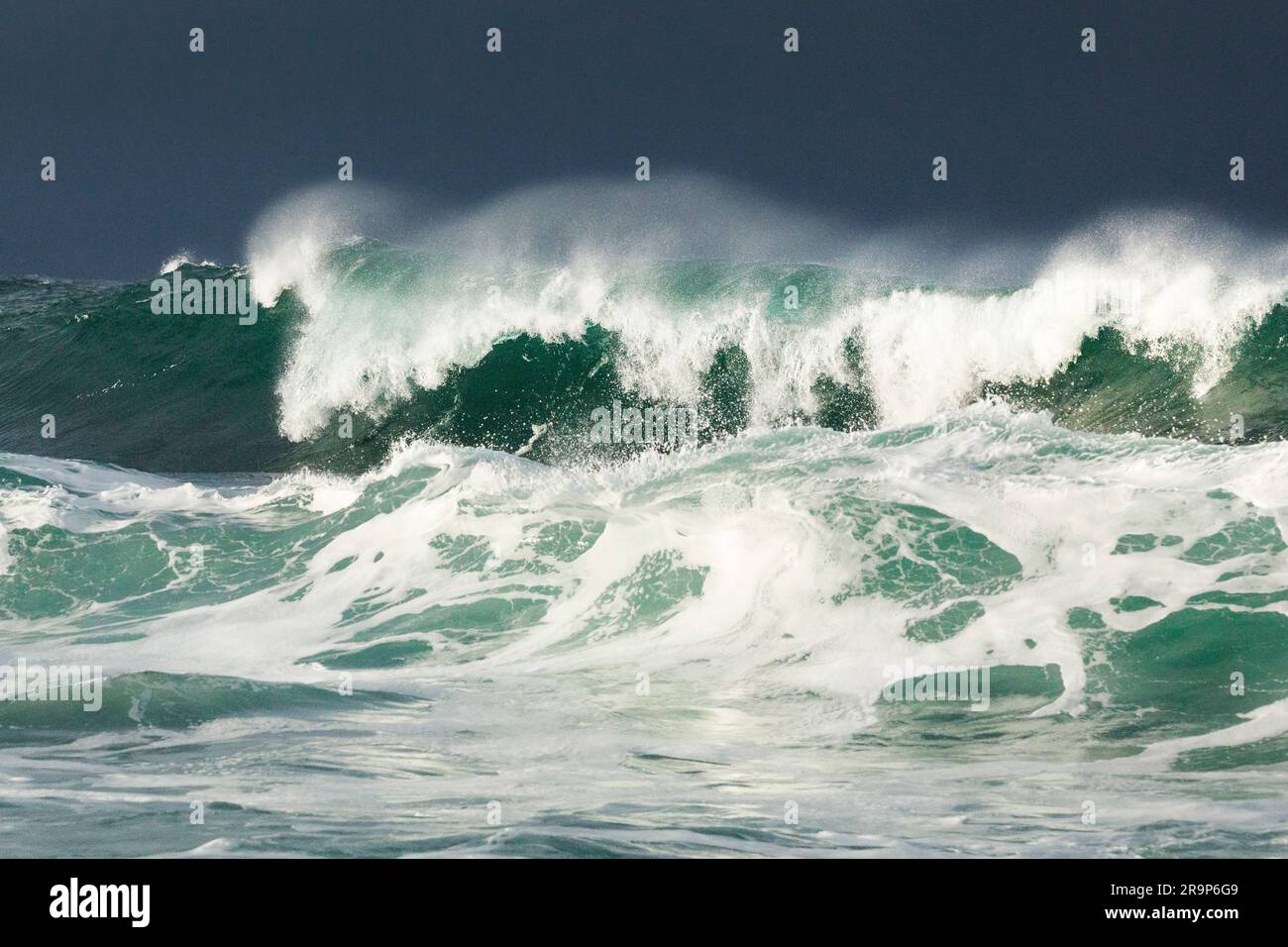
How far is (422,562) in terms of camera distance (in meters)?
9.98

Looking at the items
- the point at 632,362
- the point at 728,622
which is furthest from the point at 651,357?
the point at 728,622

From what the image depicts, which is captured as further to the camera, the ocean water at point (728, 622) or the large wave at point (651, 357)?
the large wave at point (651, 357)

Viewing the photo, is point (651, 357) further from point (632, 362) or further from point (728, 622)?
point (728, 622)

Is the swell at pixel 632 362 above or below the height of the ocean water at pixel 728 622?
above

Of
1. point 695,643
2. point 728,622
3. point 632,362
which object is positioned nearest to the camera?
point 695,643

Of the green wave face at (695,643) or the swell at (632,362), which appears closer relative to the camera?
the green wave face at (695,643)

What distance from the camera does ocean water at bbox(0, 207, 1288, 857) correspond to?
482 centimetres

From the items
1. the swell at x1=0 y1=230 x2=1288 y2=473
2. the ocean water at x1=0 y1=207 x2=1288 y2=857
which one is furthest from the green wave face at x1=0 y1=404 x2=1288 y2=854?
the swell at x1=0 y1=230 x2=1288 y2=473

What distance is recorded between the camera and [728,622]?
27.1 ft

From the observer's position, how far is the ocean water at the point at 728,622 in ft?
15.8

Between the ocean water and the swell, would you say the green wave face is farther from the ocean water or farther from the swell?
the swell

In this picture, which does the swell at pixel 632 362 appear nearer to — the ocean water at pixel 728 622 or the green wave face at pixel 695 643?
→ the ocean water at pixel 728 622

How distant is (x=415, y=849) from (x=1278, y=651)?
202 inches

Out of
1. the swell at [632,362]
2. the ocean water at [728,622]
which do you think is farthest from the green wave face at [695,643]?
the swell at [632,362]
